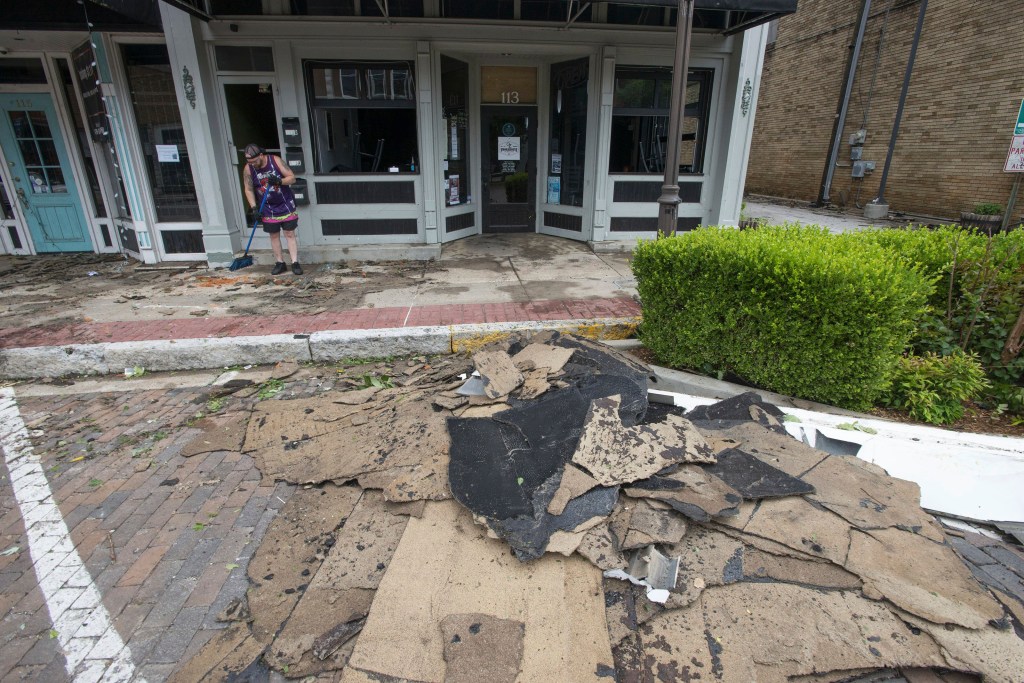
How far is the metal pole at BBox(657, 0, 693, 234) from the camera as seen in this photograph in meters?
5.40

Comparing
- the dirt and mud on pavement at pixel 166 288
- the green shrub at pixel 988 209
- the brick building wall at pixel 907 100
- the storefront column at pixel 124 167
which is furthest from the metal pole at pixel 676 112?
the brick building wall at pixel 907 100

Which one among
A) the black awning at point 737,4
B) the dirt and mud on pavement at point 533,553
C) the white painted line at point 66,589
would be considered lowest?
the white painted line at point 66,589

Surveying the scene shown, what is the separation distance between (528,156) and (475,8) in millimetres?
2698

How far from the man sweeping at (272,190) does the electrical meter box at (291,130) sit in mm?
858

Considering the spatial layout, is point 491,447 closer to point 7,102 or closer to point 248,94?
point 248,94

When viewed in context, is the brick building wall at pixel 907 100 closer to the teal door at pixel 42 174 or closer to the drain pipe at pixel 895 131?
the drain pipe at pixel 895 131

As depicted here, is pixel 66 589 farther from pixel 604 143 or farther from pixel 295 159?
pixel 604 143

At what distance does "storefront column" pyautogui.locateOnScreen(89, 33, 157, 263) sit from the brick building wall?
Result: 18500 mm

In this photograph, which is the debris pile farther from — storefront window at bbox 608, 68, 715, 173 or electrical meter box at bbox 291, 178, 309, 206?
storefront window at bbox 608, 68, 715, 173

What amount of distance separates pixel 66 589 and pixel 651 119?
9863 mm

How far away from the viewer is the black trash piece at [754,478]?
3.06 m

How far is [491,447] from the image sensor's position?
3.56m

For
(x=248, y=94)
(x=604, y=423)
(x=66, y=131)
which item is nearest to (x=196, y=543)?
(x=604, y=423)

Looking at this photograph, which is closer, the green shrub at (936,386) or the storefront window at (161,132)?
the green shrub at (936,386)
